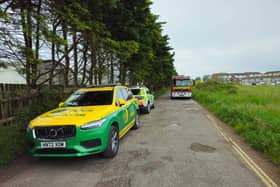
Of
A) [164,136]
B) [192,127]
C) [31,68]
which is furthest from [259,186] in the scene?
[31,68]

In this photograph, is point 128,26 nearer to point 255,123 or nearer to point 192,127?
point 192,127

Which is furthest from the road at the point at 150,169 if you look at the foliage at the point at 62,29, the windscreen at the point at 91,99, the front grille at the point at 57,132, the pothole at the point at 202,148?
the foliage at the point at 62,29

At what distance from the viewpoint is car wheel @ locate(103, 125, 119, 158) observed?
3754mm

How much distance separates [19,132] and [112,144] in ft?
9.86

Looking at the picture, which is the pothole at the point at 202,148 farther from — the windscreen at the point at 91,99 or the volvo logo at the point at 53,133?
the volvo logo at the point at 53,133

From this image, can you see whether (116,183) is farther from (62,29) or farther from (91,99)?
(62,29)

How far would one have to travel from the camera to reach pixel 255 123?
6.12 meters

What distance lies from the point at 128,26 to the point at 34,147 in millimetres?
7455

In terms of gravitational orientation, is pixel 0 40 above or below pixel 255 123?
above

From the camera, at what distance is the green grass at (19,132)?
392 cm

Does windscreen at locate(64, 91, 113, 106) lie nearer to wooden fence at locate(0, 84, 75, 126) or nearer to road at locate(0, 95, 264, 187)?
→ road at locate(0, 95, 264, 187)

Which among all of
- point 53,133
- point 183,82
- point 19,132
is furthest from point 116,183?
point 183,82

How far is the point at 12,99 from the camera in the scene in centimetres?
557

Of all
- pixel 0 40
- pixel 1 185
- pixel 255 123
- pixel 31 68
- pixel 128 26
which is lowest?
pixel 1 185
